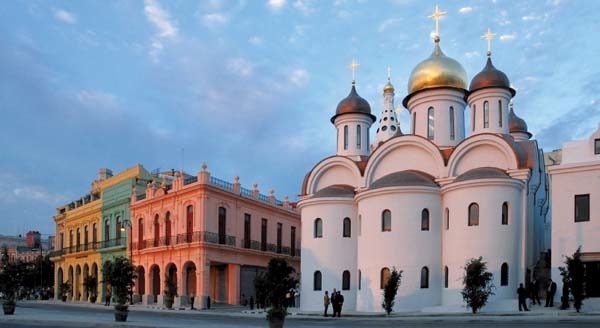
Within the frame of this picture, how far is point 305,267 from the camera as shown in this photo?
128 ft

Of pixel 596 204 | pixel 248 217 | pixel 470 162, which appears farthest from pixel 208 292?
pixel 596 204

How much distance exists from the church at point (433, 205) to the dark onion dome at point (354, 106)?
2.68 meters

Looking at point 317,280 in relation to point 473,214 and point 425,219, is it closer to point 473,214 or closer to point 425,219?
point 425,219

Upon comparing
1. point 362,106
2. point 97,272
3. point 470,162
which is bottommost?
point 97,272

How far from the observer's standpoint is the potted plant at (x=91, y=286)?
52.6 metres

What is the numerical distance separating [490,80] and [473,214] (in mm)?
9515

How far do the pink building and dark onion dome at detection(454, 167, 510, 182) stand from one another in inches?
725

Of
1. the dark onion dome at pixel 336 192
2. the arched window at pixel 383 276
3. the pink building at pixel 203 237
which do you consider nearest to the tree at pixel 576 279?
the arched window at pixel 383 276

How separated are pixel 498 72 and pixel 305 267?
1657 centimetres

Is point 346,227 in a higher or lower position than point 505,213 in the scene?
lower

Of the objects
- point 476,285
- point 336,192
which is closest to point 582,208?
point 476,285

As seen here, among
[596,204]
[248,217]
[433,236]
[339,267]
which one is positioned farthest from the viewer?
[248,217]

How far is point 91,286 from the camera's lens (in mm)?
52750

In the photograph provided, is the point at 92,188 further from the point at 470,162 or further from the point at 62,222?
the point at 470,162
